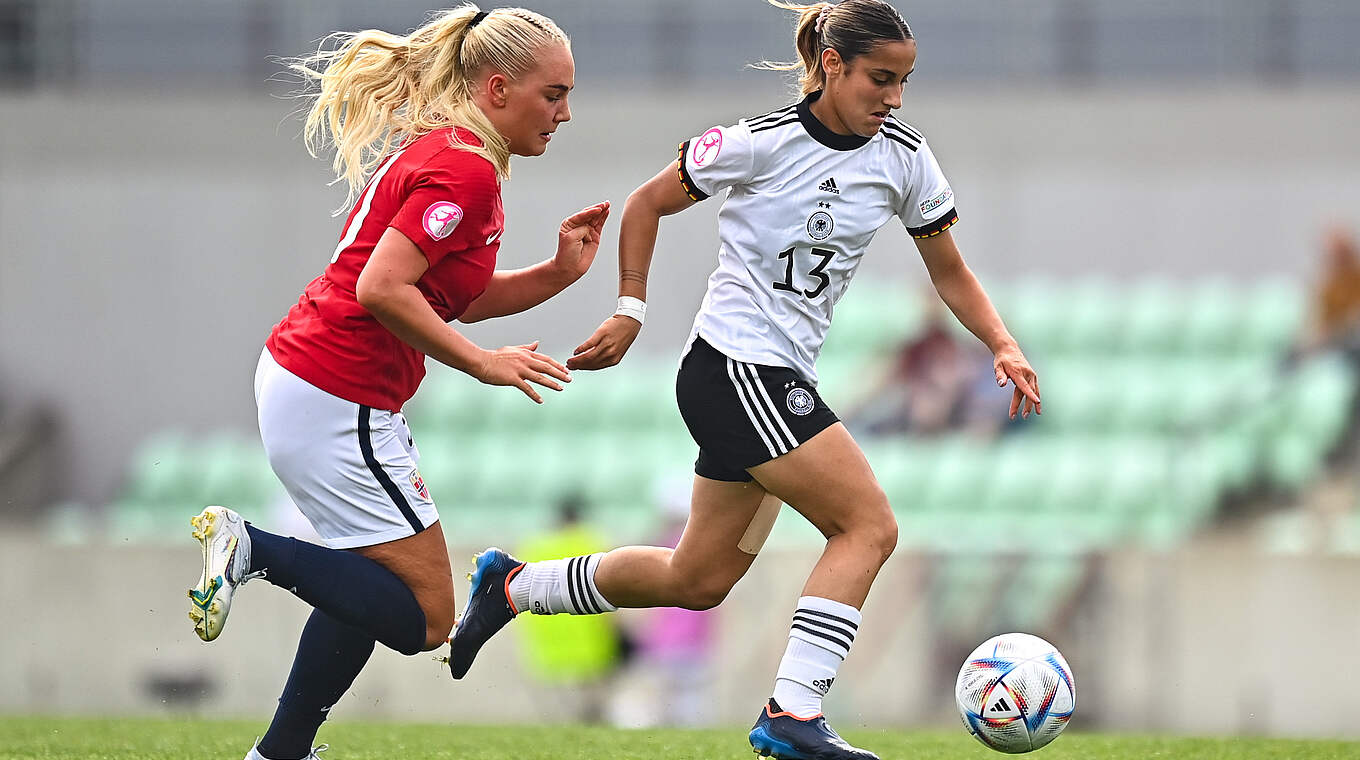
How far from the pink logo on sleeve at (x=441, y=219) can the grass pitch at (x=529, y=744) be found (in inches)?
65.2

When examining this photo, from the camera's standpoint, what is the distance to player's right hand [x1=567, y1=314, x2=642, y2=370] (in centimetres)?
388

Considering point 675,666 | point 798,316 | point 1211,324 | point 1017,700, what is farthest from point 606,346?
point 1211,324

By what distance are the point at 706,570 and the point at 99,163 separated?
944cm

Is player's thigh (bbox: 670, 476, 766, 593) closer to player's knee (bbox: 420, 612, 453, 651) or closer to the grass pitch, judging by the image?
player's knee (bbox: 420, 612, 453, 651)

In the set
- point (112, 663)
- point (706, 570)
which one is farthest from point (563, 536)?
point (706, 570)

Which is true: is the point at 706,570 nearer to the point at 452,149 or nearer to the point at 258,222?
the point at 452,149

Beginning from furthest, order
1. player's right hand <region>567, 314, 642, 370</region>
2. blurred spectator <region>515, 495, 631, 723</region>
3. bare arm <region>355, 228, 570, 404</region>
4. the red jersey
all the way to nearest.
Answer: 1. blurred spectator <region>515, 495, 631, 723</region>
2. player's right hand <region>567, 314, 642, 370</region>
3. the red jersey
4. bare arm <region>355, 228, 570, 404</region>

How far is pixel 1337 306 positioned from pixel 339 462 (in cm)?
800

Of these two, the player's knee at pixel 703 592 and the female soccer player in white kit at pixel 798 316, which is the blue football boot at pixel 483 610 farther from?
the player's knee at pixel 703 592

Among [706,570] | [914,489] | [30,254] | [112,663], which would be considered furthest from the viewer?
[30,254]

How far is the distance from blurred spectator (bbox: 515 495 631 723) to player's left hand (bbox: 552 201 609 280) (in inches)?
169

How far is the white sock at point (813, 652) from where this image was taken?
3.71 m

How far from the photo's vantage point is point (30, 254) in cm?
1223

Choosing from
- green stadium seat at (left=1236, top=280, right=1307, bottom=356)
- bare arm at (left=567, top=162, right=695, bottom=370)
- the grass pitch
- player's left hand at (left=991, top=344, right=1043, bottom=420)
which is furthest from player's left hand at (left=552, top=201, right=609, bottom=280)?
green stadium seat at (left=1236, top=280, right=1307, bottom=356)
